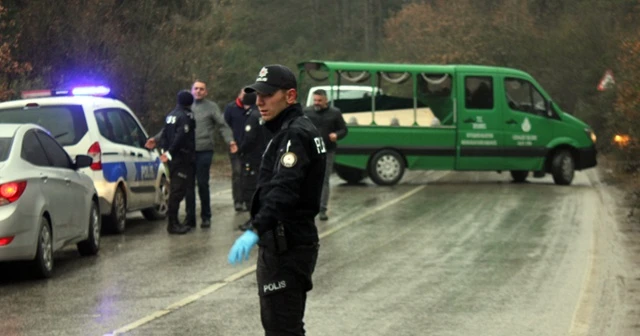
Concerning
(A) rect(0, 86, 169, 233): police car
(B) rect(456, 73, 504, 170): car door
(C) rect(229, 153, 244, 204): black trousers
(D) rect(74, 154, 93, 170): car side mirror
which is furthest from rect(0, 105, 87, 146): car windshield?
(B) rect(456, 73, 504, 170): car door

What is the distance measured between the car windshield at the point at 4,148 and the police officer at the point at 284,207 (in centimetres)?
627

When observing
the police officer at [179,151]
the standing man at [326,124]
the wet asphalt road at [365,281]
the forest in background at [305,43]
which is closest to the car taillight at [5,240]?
the wet asphalt road at [365,281]

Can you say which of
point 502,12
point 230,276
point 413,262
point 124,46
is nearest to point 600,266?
point 413,262

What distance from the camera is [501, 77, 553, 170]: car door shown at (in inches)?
1081

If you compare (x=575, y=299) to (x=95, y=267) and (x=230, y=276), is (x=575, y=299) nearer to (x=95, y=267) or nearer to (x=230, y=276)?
(x=230, y=276)

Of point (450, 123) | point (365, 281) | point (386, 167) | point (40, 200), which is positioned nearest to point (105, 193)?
point (40, 200)

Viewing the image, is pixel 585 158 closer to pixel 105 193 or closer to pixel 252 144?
pixel 252 144

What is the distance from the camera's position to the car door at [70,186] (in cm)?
1335

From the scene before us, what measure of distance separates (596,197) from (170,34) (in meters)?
11.6

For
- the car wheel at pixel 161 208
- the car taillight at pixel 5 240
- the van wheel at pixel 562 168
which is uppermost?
the car taillight at pixel 5 240

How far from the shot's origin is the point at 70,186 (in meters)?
13.6

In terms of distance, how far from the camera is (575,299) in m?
11.2

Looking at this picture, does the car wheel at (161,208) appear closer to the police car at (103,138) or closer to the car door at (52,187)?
the police car at (103,138)

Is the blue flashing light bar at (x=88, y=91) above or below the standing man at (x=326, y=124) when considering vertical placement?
above
